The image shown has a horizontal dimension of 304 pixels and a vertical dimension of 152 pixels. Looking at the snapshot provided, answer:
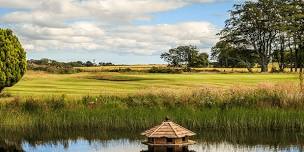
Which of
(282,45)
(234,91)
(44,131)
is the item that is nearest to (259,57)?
(282,45)

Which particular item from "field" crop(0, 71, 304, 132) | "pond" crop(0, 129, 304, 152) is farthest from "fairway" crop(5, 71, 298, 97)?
"pond" crop(0, 129, 304, 152)

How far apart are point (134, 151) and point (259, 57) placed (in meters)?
63.0

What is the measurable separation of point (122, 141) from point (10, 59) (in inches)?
635

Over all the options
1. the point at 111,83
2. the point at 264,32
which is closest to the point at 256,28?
the point at 264,32

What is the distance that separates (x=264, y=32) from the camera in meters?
78.8

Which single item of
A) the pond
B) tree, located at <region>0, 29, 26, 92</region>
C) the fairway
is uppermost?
tree, located at <region>0, 29, 26, 92</region>

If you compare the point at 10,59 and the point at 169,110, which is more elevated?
the point at 10,59

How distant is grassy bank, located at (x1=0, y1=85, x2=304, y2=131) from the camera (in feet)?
75.8

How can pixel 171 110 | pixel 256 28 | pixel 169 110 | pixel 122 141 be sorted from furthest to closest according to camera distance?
1. pixel 256 28
2. pixel 169 110
3. pixel 171 110
4. pixel 122 141

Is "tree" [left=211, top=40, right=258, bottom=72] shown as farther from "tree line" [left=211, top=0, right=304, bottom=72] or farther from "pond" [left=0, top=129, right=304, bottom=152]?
"pond" [left=0, top=129, right=304, bottom=152]

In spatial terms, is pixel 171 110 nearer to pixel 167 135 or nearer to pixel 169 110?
pixel 169 110

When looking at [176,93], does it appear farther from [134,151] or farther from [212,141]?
[134,151]

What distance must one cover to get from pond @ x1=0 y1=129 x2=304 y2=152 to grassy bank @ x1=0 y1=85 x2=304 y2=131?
0.64 m

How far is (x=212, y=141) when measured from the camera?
20.6m
